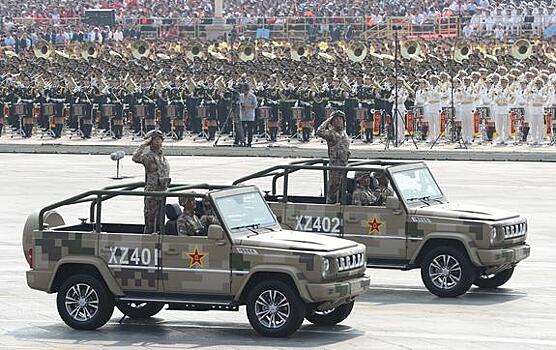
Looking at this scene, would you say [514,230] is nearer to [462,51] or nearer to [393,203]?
[393,203]

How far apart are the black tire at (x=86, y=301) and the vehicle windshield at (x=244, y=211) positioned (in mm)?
1488

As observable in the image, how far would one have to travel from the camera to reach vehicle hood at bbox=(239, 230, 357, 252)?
57.7ft

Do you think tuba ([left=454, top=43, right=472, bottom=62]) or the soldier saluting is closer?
the soldier saluting

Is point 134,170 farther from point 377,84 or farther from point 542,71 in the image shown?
point 542,71

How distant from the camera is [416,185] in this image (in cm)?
2127

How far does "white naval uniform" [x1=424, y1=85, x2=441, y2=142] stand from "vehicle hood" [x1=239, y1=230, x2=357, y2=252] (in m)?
26.9

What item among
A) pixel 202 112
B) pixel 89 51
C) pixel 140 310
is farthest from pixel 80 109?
pixel 140 310

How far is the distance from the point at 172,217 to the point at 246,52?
39.0 meters

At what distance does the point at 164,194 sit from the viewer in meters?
18.2

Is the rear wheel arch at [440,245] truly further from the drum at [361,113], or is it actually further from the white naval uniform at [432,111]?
the drum at [361,113]

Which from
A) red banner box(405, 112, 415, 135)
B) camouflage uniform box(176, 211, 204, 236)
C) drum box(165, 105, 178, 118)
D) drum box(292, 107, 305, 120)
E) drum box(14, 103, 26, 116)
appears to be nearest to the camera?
camouflage uniform box(176, 211, 204, 236)

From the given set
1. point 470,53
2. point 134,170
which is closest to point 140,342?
point 134,170

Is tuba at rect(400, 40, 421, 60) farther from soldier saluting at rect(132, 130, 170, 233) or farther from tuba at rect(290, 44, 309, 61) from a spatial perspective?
soldier saluting at rect(132, 130, 170, 233)

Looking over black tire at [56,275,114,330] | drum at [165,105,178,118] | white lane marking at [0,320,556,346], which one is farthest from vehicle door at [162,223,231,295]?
drum at [165,105,178,118]
